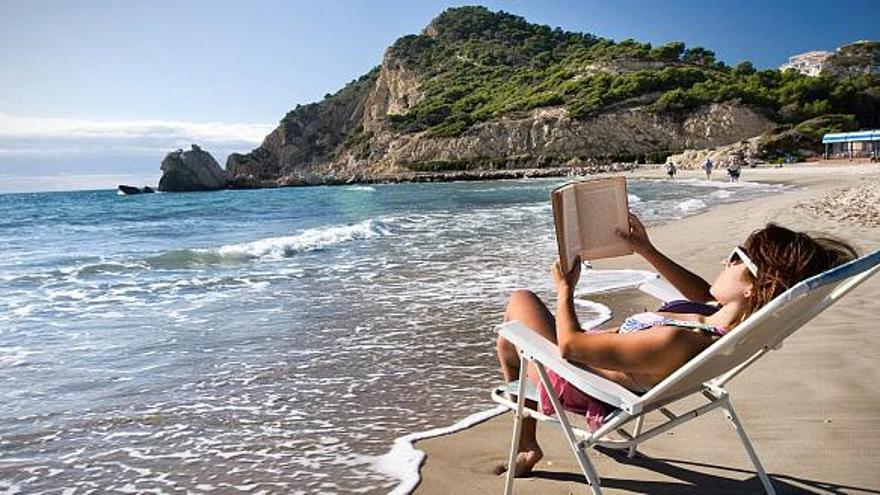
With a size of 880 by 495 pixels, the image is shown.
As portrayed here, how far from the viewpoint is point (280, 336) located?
636 cm

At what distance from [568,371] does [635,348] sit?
0.24 m

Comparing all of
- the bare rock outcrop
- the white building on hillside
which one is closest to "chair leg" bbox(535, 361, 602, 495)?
the bare rock outcrop

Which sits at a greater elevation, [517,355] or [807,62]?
[807,62]

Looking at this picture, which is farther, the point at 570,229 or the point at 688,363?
the point at 570,229

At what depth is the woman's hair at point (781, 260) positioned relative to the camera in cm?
252

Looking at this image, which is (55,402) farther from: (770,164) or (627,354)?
(770,164)

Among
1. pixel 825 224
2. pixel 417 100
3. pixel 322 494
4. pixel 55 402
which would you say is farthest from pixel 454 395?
pixel 417 100

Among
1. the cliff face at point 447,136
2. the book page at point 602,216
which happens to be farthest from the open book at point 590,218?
the cliff face at point 447,136

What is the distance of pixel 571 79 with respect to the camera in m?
95.5

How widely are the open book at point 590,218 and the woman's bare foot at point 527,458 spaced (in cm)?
90

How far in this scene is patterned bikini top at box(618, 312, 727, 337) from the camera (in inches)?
100

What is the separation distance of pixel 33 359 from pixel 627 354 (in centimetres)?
517

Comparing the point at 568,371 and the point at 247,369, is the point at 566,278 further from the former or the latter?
the point at 247,369

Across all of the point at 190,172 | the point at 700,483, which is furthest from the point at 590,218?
the point at 190,172
